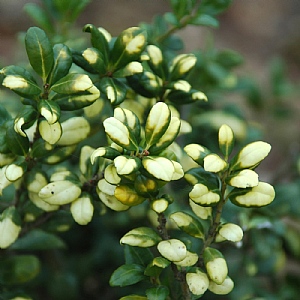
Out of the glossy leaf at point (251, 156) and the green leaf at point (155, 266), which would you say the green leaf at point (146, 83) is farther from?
the green leaf at point (155, 266)

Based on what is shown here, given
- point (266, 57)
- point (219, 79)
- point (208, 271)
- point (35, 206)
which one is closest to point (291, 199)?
point (219, 79)

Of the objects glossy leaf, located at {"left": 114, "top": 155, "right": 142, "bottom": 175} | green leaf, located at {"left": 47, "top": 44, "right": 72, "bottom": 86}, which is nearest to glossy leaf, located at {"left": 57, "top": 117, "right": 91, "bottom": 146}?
green leaf, located at {"left": 47, "top": 44, "right": 72, "bottom": 86}

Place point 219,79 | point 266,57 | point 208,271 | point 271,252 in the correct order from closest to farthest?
point 208,271 < point 271,252 < point 219,79 < point 266,57

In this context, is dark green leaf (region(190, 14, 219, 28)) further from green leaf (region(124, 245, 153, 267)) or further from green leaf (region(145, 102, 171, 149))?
green leaf (region(124, 245, 153, 267))

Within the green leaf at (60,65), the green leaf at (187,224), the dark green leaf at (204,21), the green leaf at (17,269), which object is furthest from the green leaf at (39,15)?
the green leaf at (187,224)

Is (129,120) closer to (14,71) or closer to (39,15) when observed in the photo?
(14,71)

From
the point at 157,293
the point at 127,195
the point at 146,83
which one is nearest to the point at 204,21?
the point at 146,83

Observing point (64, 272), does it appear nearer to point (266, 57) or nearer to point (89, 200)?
point (89, 200)

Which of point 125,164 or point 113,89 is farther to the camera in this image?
point 113,89
